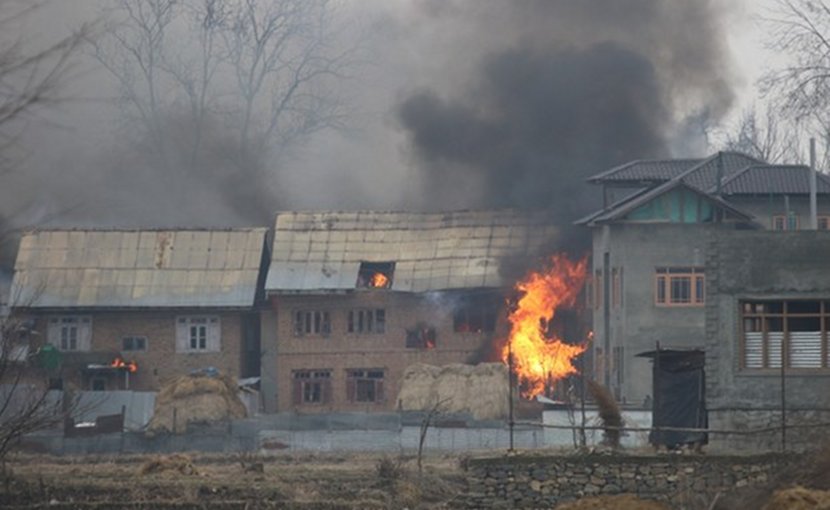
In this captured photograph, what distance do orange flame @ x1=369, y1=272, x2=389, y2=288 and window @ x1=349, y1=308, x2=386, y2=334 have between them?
1.13m

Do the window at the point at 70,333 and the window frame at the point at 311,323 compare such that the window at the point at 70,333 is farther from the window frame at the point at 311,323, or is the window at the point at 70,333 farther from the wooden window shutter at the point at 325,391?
the wooden window shutter at the point at 325,391

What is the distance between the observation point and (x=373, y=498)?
35.8 m

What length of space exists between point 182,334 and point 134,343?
6.76ft

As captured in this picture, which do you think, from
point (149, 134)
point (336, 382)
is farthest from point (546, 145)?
point (149, 134)

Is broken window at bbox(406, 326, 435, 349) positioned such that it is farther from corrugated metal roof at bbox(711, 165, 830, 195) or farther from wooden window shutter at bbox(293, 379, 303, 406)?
corrugated metal roof at bbox(711, 165, 830, 195)

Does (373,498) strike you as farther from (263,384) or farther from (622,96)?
(622,96)

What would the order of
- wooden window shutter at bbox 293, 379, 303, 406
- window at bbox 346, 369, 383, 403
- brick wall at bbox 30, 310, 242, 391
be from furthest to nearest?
brick wall at bbox 30, 310, 242, 391 → wooden window shutter at bbox 293, 379, 303, 406 → window at bbox 346, 369, 383, 403

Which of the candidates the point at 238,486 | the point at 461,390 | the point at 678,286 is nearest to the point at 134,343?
the point at 461,390

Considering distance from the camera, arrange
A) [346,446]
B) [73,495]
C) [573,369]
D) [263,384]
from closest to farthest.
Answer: [73,495], [346,446], [573,369], [263,384]

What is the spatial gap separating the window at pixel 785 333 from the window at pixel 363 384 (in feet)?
104

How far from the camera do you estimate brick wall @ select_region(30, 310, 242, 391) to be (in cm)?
6862

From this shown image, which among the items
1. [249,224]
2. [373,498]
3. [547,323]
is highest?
[249,224]

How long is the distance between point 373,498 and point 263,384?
33.0m

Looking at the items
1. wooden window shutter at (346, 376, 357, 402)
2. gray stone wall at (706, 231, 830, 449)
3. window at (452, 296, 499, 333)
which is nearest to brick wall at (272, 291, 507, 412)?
wooden window shutter at (346, 376, 357, 402)
